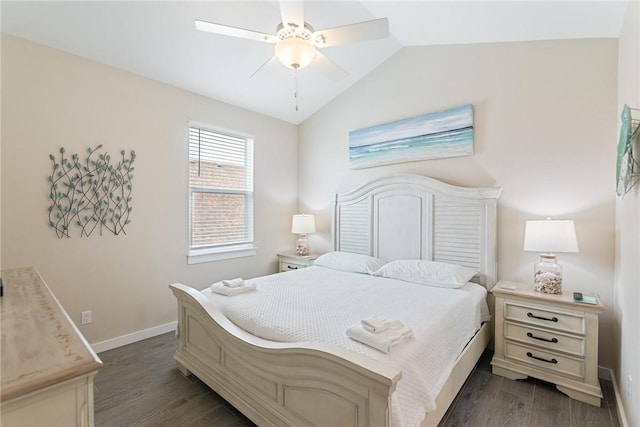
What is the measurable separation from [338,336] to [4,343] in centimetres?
133

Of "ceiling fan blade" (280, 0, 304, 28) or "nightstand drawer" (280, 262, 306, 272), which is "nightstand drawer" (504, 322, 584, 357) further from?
"ceiling fan blade" (280, 0, 304, 28)

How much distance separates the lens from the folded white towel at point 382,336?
1.48m

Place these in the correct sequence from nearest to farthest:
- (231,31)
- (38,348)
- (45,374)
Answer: (45,374) < (38,348) < (231,31)

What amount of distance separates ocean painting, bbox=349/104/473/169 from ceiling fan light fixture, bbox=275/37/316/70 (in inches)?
69.3

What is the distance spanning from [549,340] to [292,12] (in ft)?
9.79

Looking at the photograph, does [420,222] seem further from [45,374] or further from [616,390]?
[45,374]

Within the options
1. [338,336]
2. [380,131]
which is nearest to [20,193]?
[338,336]

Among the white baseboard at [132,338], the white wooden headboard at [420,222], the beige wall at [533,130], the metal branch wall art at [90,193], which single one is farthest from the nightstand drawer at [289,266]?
the metal branch wall art at [90,193]

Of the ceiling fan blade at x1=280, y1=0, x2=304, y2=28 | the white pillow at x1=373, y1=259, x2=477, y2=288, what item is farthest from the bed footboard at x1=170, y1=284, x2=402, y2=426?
the ceiling fan blade at x1=280, y1=0, x2=304, y2=28

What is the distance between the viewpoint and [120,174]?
9.50 feet

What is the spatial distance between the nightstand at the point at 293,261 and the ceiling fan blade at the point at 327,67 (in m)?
2.33

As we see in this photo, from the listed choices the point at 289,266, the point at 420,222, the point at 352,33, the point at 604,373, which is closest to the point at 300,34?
the point at 352,33

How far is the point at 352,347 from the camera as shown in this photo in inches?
59.7

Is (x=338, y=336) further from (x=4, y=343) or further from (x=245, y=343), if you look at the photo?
(x=4, y=343)
